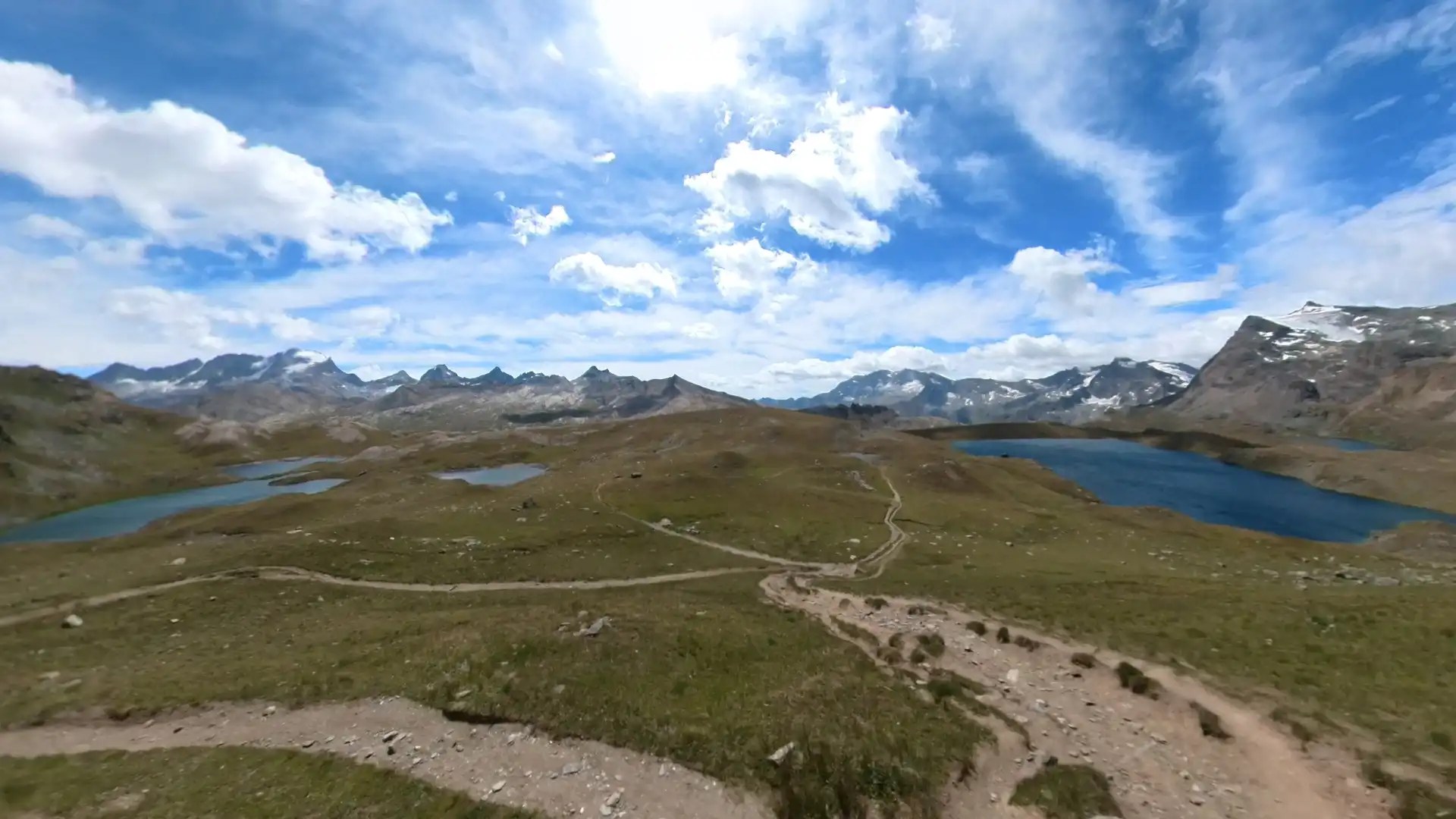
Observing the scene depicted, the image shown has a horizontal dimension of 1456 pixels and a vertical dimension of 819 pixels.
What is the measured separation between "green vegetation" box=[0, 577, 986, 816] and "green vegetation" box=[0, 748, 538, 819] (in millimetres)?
3952

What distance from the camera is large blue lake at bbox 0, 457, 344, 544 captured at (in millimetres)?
126438

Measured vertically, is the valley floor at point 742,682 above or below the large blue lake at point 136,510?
above

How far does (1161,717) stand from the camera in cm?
2305

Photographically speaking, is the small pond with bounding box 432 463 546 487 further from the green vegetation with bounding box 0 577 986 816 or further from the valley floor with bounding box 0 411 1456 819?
the green vegetation with bounding box 0 577 986 816

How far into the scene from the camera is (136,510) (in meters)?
152

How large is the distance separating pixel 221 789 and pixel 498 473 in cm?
16400

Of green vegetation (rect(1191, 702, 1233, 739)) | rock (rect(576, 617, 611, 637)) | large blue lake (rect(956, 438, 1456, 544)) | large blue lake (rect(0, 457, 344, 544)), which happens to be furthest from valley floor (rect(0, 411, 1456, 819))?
large blue lake (rect(0, 457, 344, 544))

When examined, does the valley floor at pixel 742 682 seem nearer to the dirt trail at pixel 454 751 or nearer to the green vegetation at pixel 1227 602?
the dirt trail at pixel 454 751

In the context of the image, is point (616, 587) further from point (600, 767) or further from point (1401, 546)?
point (1401, 546)

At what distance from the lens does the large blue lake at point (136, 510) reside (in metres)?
126

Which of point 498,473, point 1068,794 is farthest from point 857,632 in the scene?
point 498,473

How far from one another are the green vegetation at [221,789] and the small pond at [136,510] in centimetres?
12791

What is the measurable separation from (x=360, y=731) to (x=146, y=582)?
4381 centimetres

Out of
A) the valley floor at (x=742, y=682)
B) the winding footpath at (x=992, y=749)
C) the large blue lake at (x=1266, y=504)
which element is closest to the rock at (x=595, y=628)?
the valley floor at (x=742, y=682)
